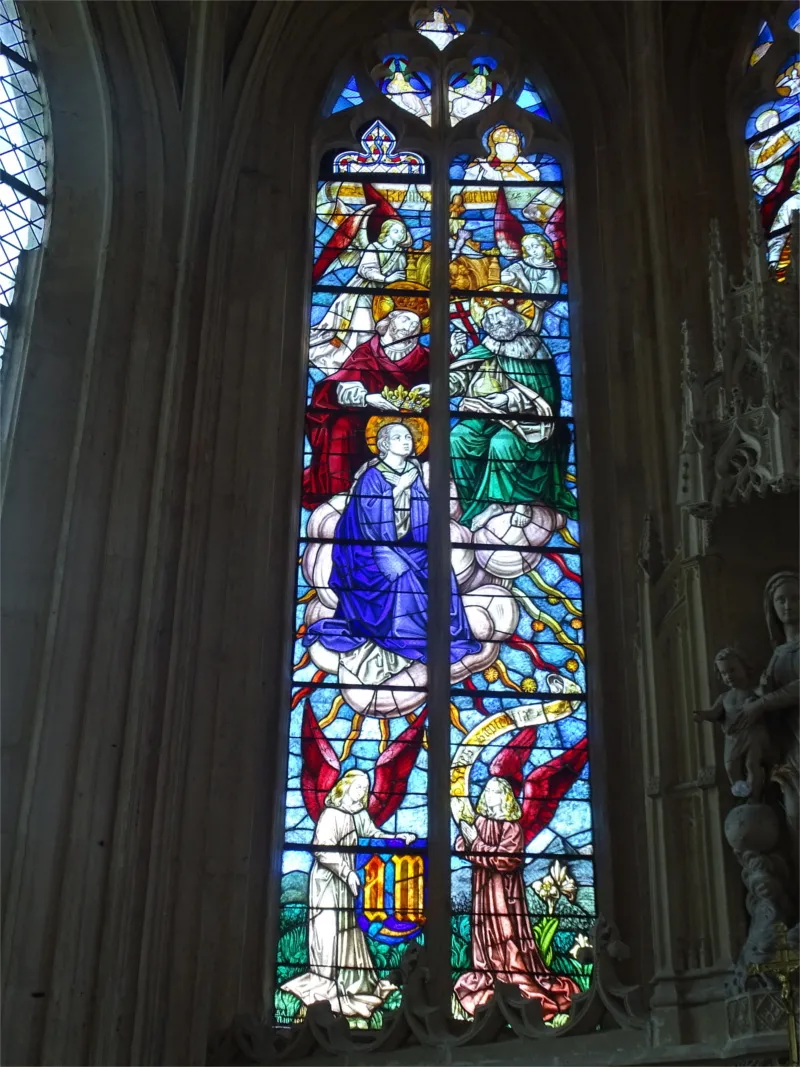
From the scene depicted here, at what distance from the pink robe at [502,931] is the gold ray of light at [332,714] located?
0.94 metres

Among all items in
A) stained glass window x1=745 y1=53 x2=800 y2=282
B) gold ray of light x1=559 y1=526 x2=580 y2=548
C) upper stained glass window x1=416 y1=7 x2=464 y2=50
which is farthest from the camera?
upper stained glass window x1=416 y1=7 x2=464 y2=50

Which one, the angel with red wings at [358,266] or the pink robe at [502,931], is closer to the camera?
the pink robe at [502,931]

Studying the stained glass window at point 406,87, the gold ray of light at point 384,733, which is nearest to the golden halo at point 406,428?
the gold ray of light at point 384,733

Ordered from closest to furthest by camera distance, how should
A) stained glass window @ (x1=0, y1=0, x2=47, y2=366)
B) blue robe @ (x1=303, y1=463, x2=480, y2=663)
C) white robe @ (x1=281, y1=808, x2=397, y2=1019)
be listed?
white robe @ (x1=281, y1=808, x2=397, y2=1019)
blue robe @ (x1=303, y1=463, x2=480, y2=663)
stained glass window @ (x1=0, y1=0, x2=47, y2=366)

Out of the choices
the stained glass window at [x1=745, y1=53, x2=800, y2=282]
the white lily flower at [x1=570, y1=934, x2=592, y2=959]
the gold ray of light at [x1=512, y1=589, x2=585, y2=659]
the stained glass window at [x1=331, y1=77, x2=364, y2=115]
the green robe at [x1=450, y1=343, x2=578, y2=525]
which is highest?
the stained glass window at [x1=331, y1=77, x2=364, y2=115]

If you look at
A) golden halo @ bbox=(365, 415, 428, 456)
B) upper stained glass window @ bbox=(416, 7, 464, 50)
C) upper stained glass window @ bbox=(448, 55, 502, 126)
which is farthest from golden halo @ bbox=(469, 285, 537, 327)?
upper stained glass window @ bbox=(416, 7, 464, 50)

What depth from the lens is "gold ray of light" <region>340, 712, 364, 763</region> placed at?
8.78 m

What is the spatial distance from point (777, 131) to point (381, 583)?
3984 millimetres

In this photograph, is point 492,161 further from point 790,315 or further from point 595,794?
point 595,794

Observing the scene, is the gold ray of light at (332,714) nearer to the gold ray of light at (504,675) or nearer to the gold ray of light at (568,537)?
the gold ray of light at (504,675)

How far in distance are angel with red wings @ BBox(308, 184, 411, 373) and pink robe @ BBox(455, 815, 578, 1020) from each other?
312 centimetres

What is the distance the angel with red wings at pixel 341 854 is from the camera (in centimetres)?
815

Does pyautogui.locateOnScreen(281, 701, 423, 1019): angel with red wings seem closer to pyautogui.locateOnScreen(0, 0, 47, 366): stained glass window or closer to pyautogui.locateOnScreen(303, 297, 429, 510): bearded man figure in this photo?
pyautogui.locateOnScreen(303, 297, 429, 510): bearded man figure

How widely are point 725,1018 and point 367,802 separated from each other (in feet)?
7.57
